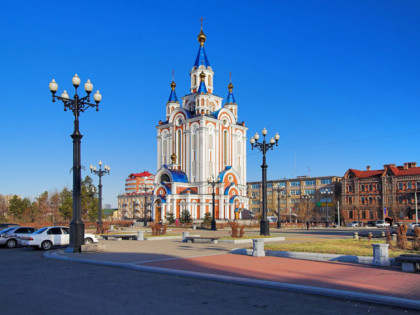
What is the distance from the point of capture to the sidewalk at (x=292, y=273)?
30.4 ft

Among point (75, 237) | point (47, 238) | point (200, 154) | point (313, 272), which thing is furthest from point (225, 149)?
point (313, 272)

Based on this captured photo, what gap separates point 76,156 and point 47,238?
6.25 metres

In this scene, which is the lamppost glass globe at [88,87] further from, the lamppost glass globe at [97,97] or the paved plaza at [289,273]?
the paved plaza at [289,273]

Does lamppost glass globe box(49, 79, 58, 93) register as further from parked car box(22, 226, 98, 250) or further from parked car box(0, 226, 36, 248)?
parked car box(0, 226, 36, 248)

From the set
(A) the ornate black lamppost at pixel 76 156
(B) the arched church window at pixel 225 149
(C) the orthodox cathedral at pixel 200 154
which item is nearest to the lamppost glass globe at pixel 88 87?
(A) the ornate black lamppost at pixel 76 156

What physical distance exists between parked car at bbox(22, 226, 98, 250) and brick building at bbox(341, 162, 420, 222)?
6402cm

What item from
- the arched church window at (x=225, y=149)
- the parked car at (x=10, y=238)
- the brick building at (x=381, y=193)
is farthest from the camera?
the brick building at (x=381, y=193)

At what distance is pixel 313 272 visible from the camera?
12.2 meters

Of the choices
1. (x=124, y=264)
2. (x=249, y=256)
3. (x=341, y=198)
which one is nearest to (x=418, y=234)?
(x=249, y=256)

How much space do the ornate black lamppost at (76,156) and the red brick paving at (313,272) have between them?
18.1 feet

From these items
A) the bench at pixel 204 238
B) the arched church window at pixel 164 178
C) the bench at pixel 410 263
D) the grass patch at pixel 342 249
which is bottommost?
the bench at pixel 204 238

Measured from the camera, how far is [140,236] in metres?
27.7

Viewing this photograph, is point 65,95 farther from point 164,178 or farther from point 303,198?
point 303,198

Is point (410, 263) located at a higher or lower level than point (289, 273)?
higher
